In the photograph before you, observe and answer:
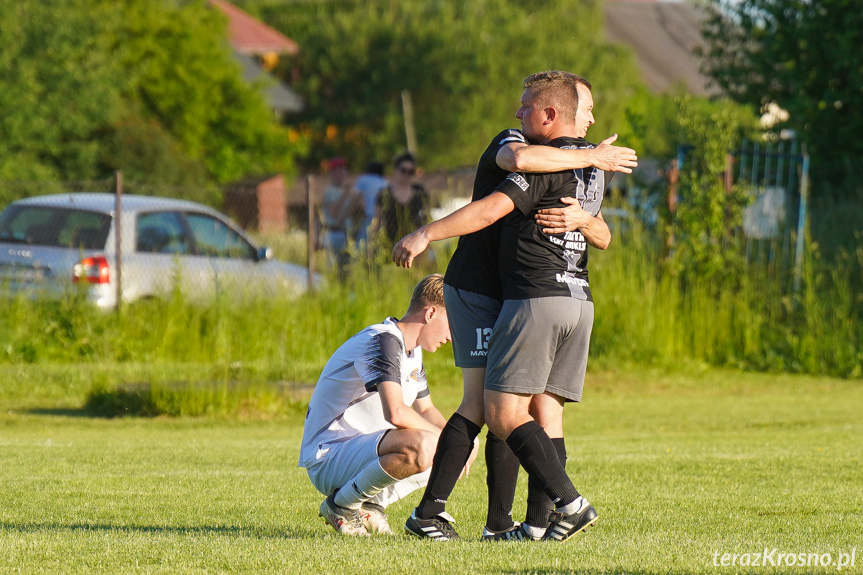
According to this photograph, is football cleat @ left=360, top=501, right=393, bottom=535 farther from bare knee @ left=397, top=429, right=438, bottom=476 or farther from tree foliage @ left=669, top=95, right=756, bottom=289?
tree foliage @ left=669, top=95, right=756, bottom=289

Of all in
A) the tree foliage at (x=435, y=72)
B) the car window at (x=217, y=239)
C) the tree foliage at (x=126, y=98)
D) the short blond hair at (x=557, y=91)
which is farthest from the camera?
the tree foliage at (x=435, y=72)

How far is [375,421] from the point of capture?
18.1ft

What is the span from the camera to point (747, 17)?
743 inches

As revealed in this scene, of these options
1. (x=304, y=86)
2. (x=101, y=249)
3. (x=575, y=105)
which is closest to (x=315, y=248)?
(x=101, y=249)

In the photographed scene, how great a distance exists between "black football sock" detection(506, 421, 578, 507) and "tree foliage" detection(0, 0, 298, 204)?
25763 mm

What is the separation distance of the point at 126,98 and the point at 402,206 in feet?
94.8

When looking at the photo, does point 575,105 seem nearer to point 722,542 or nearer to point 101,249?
point 722,542

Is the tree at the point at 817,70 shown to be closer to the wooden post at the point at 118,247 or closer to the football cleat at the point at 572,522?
the wooden post at the point at 118,247

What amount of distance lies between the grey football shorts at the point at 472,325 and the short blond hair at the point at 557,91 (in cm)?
83

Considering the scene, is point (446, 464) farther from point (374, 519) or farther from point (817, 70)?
point (817, 70)

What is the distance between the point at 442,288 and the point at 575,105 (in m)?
1.01

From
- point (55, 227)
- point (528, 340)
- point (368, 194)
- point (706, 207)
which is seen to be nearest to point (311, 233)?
point (368, 194)

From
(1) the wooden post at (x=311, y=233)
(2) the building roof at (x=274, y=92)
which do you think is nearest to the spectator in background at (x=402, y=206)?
(1) the wooden post at (x=311, y=233)

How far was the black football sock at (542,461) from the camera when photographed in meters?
4.79
